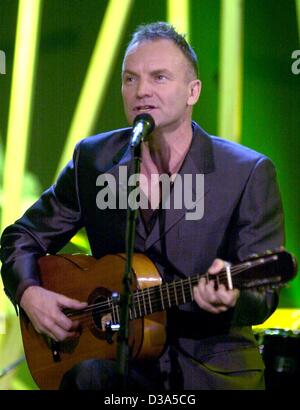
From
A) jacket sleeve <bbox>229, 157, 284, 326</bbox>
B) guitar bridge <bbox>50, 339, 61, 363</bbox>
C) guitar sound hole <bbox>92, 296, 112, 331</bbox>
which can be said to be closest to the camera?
jacket sleeve <bbox>229, 157, 284, 326</bbox>

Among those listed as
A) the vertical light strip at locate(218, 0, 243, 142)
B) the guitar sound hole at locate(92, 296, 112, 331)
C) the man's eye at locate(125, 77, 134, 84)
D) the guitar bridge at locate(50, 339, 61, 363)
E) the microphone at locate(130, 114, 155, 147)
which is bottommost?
the guitar bridge at locate(50, 339, 61, 363)

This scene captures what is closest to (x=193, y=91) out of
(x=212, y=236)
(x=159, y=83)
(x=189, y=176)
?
(x=159, y=83)

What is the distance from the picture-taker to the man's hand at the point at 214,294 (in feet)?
6.48

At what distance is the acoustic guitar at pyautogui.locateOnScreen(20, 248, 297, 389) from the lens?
1.96 meters

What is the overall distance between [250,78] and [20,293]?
1684 millimetres

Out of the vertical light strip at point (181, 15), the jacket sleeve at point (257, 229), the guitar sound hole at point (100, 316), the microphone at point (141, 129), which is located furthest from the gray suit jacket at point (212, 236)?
the vertical light strip at point (181, 15)

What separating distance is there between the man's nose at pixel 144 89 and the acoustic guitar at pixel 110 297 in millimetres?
581

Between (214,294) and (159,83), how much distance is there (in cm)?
89

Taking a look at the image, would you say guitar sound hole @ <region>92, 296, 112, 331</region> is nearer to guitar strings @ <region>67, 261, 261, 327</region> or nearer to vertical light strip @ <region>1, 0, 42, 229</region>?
guitar strings @ <region>67, 261, 261, 327</region>

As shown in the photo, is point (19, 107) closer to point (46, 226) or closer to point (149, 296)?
point (46, 226)

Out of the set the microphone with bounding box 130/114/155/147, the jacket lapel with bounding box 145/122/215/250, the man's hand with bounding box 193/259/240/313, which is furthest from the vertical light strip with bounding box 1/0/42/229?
the man's hand with bounding box 193/259/240/313

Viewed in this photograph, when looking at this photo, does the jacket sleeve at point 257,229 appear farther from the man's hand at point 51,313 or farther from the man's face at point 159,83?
the man's hand at point 51,313

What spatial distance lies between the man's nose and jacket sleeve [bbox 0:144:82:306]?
47cm
